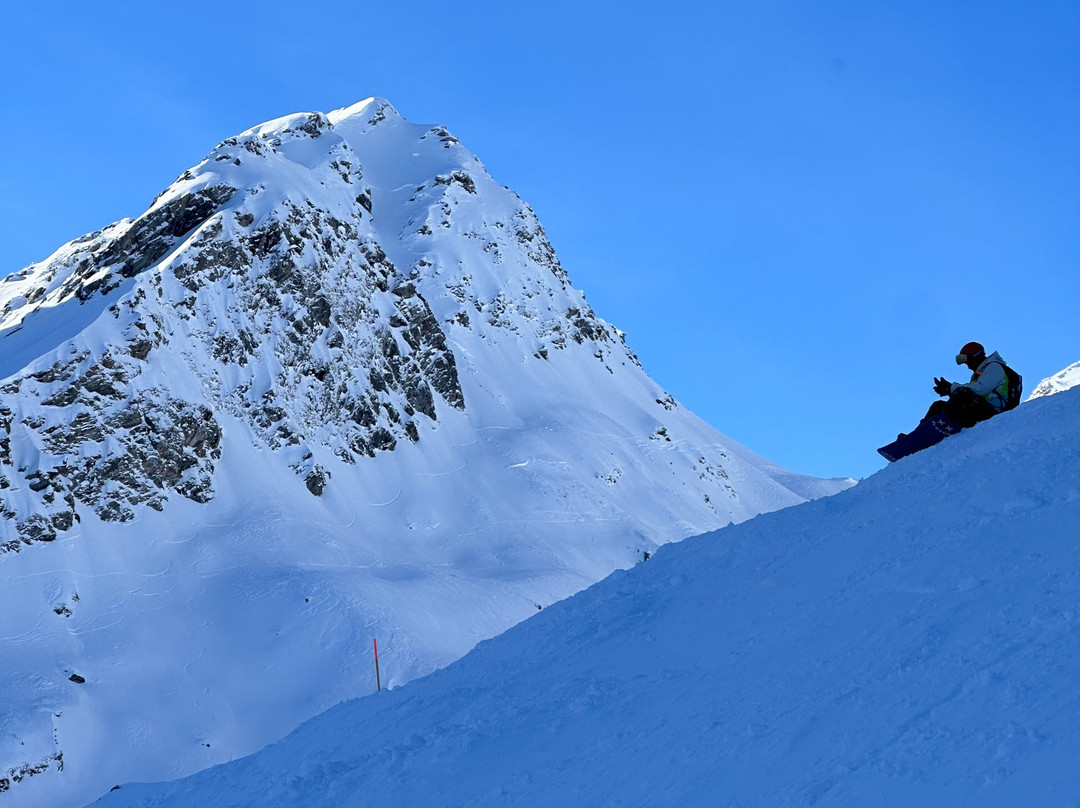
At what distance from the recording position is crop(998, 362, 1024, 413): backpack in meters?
15.2

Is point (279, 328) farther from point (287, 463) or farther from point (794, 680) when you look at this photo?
point (794, 680)

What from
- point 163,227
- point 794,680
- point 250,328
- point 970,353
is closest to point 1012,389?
point 970,353

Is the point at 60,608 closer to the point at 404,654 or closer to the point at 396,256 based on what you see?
the point at 404,654

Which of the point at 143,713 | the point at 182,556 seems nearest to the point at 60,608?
the point at 182,556

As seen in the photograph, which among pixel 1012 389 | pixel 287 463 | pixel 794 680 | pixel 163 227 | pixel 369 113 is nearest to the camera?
pixel 794 680

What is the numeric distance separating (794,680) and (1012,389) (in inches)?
331

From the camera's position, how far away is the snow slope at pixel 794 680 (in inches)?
280

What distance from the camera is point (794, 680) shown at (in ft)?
28.9

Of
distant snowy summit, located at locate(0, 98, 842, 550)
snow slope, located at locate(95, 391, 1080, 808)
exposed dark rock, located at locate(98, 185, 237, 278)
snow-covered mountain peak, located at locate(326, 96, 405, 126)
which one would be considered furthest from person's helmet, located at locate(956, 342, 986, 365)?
snow-covered mountain peak, located at locate(326, 96, 405, 126)

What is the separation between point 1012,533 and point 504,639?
601 cm

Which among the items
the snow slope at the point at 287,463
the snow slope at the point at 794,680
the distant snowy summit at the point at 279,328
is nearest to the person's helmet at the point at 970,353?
the snow slope at the point at 794,680

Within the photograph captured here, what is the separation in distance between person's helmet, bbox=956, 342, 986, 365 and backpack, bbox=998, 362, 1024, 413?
40 centimetres

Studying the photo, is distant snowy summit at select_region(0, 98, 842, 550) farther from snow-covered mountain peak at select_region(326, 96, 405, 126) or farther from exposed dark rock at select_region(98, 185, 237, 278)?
snow-covered mountain peak at select_region(326, 96, 405, 126)

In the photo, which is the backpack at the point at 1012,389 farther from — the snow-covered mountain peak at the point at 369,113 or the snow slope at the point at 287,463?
the snow-covered mountain peak at the point at 369,113
